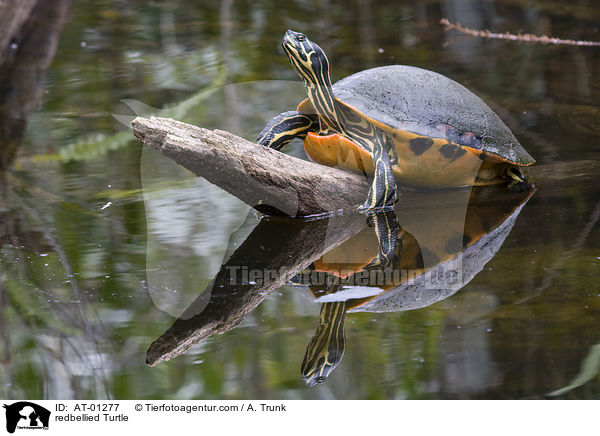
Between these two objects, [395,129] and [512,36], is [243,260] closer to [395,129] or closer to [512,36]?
[395,129]

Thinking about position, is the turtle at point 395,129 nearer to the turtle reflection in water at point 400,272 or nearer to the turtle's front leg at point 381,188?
the turtle's front leg at point 381,188

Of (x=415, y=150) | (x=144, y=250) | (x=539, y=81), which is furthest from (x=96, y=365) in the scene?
(x=539, y=81)

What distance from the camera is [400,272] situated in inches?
A: 90.0

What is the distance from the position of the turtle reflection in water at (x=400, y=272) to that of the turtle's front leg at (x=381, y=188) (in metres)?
0.16

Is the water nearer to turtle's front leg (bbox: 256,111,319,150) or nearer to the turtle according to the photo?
the turtle

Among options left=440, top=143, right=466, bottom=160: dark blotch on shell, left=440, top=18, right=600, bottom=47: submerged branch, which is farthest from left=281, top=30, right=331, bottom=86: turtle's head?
left=440, top=18, right=600, bottom=47: submerged branch

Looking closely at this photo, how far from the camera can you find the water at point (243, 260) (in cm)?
172

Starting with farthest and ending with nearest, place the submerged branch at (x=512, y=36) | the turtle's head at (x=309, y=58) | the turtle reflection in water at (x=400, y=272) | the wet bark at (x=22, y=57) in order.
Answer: the submerged branch at (x=512, y=36)
the wet bark at (x=22, y=57)
the turtle's head at (x=309, y=58)
the turtle reflection in water at (x=400, y=272)

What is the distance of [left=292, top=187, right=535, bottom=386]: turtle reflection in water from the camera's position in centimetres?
188

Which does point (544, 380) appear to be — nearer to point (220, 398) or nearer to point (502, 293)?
point (502, 293)
